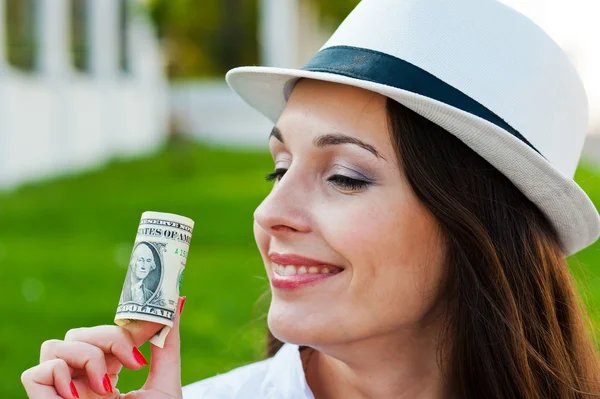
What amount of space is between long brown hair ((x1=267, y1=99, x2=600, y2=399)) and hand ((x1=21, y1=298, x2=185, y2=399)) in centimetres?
79

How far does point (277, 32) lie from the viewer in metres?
30.2

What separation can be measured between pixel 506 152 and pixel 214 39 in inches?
1239

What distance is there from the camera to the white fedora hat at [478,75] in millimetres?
2707

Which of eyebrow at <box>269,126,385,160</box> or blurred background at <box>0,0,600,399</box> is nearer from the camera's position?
eyebrow at <box>269,126,385,160</box>

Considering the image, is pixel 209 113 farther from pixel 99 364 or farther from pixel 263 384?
pixel 99 364

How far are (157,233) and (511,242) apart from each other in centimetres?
101

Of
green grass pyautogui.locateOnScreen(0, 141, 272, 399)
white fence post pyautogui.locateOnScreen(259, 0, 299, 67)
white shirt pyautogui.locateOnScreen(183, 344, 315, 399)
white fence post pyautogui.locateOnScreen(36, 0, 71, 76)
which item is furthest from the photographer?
white fence post pyautogui.locateOnScreen(259, 0, 299, 67)

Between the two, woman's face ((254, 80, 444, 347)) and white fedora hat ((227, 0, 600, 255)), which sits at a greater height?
white fedora hat ((227, 0, 600, 255))

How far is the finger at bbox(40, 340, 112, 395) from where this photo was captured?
256 cm

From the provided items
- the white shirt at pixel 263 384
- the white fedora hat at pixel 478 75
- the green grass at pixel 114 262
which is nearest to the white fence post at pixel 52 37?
the green grass at pixel 114 262

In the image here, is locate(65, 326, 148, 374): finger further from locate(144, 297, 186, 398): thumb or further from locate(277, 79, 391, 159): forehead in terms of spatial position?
locate(277, 79, 391, 159): forehead

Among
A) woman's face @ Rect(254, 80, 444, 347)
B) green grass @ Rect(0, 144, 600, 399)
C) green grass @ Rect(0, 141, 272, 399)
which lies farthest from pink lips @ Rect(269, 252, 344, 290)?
green grass @ Rect(0, 141, 272, 399)

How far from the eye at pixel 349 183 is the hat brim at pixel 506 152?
240mm

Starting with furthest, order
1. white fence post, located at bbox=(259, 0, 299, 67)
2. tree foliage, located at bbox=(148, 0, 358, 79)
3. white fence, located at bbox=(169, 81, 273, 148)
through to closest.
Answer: white fence, located at bbox=(169, 81, 273, 148) < tree foliage, located at bbox=(148, 0, 358, 79) < white fence post, located at bbox=(259, 0, 299, 67)
